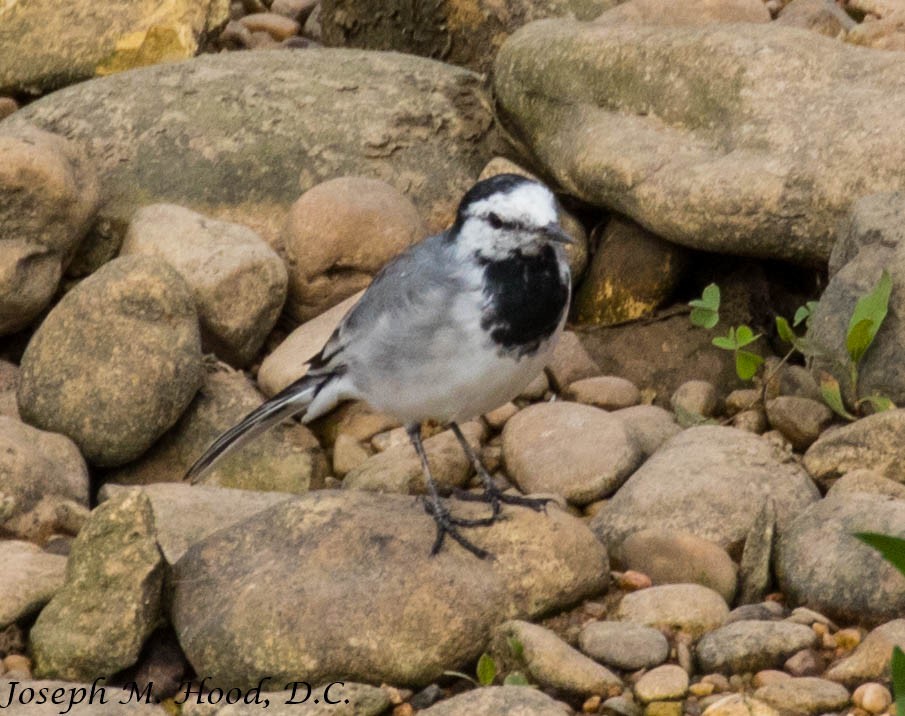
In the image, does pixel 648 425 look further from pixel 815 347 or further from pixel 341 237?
pixel 341 237

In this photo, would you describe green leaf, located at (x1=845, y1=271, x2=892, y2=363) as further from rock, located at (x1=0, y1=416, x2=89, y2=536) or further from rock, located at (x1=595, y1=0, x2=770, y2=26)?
rock, located at (x1=0, y1=416, x2=89, y2=536)

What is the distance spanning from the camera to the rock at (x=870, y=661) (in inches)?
183

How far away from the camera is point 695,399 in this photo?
6.89 m

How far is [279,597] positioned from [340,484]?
1814 mm

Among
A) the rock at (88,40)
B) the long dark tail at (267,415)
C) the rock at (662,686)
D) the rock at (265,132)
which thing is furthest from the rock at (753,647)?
the rock at (88,40)

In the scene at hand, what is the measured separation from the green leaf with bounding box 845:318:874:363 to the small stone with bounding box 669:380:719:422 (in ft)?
2.64

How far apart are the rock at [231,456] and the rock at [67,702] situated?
2.04m

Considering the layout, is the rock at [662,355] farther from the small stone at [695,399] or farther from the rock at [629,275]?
the small stone at [695,399]

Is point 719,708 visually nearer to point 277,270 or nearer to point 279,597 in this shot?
point 279,597

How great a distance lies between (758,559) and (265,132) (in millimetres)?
3947

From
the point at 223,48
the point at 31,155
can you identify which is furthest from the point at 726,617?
the point at 223,48

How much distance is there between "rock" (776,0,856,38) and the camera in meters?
8.79

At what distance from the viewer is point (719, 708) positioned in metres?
4.60

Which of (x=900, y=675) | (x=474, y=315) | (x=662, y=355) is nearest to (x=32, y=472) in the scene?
(x=474, y=315)
